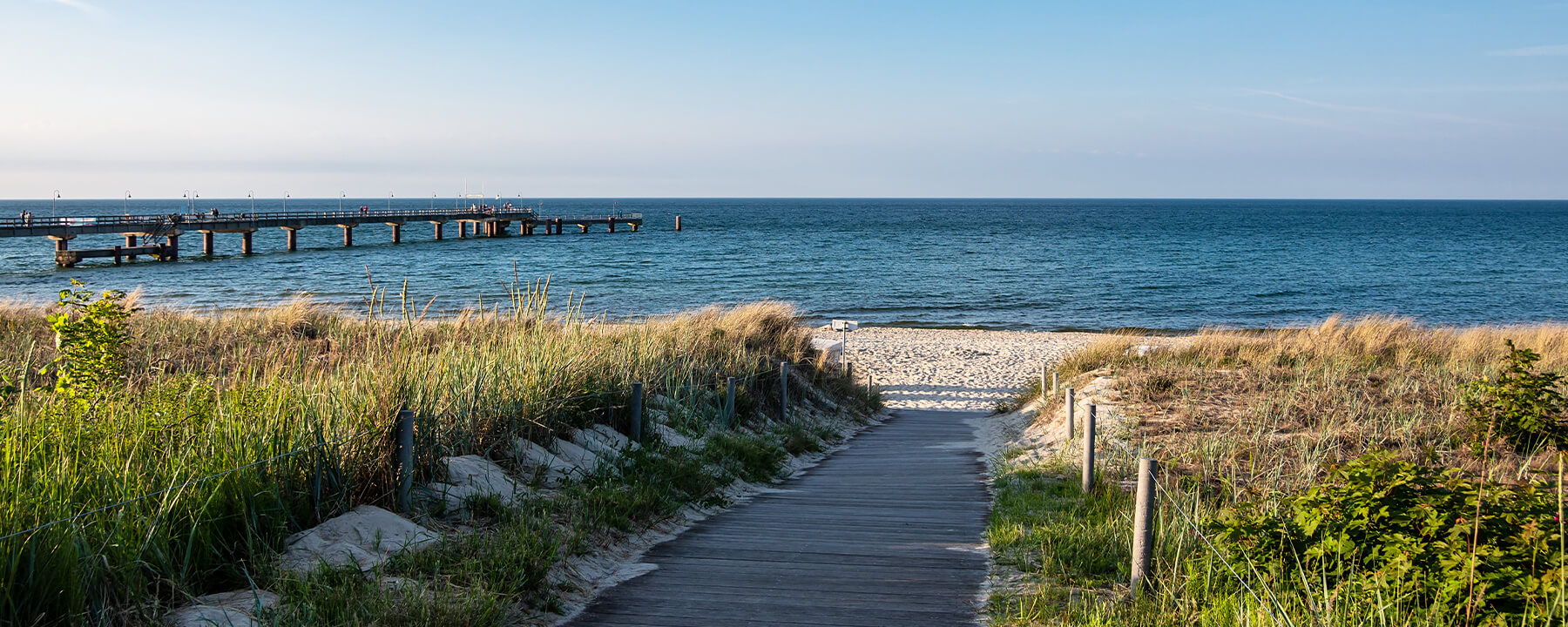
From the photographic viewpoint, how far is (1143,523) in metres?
4.34

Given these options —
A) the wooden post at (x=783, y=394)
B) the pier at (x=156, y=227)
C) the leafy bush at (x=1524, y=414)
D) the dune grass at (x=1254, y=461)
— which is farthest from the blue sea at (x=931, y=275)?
the leafy bush at (x=1524, y=414)

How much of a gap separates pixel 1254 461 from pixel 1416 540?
11.1 feet

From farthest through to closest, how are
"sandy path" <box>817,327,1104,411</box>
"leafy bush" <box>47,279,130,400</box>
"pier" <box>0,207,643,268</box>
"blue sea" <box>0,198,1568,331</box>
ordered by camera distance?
"pier" <box>0,207,643,268</box> < "blue sea" <box>0,198,1568,331</box> < "sandy path" <box>817,327,1104,411</box> < "leafy bush" <box>47,279,130,400</box>

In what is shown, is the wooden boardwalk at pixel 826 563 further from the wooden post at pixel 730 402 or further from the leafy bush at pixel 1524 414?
the leafy bush at pixel 1524 414

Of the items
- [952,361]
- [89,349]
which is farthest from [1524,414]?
[952,361]

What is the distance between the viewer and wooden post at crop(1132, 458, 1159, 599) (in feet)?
14.1

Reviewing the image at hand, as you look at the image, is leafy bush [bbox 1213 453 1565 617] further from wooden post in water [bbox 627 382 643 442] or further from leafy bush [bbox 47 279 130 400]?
leafy bush [bbox 47 279 130 400]

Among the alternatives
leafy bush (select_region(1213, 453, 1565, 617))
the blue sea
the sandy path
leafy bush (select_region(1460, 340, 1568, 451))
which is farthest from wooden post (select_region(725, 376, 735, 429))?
the blue sea

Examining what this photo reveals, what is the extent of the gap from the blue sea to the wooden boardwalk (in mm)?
13044

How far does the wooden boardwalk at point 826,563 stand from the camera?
4324 mm

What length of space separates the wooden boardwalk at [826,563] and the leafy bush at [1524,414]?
422 centimetres

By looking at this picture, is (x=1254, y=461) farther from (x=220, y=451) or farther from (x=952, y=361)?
(x=952, y=361)

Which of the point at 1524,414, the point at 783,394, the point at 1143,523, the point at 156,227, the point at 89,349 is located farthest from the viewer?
the point at 156,227

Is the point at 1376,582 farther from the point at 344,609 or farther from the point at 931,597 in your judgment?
the point at 344,609
